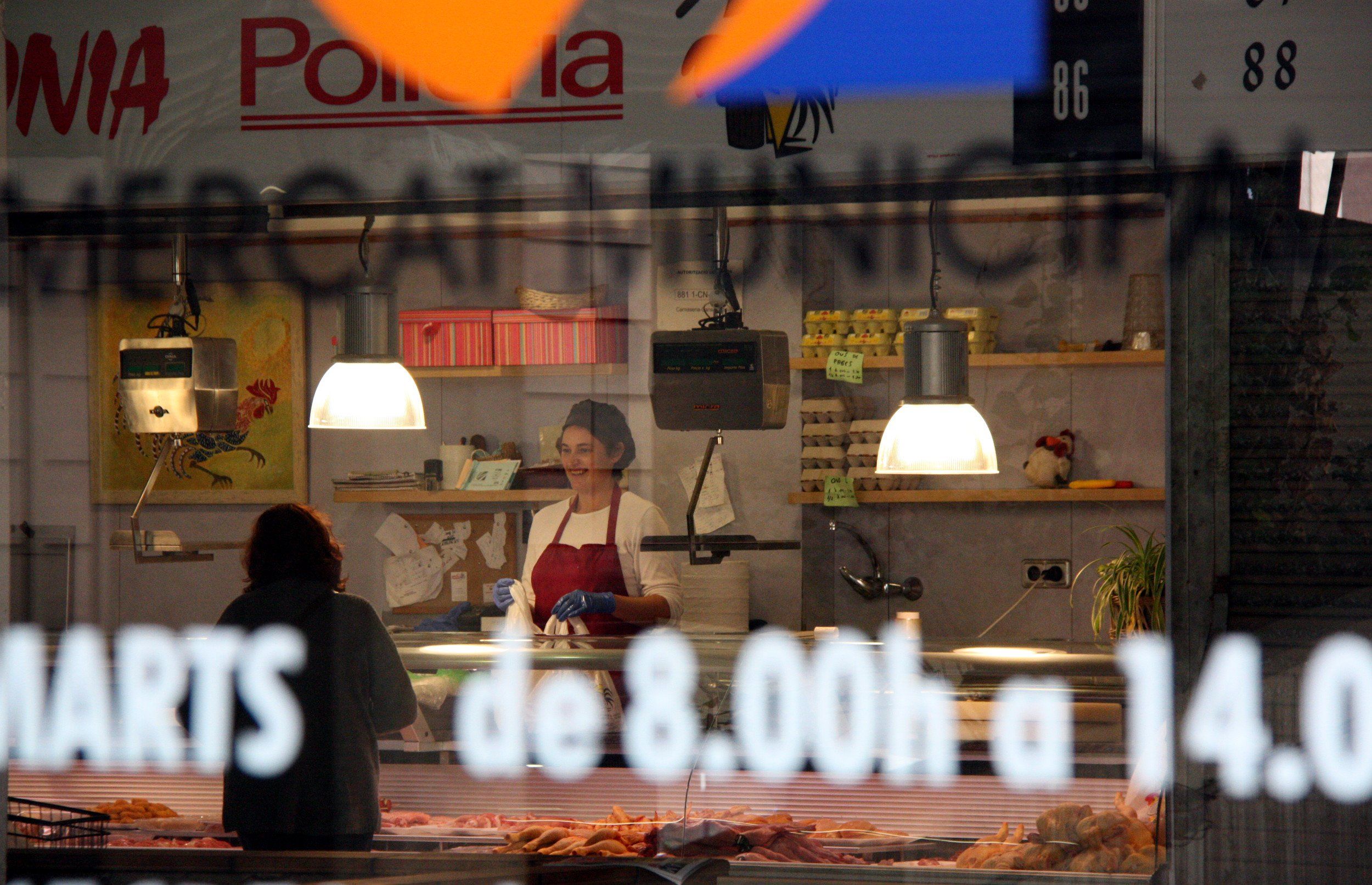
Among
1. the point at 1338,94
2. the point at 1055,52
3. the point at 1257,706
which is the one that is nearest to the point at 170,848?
the point at 1257,706

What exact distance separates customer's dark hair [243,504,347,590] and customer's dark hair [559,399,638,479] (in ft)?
1.99

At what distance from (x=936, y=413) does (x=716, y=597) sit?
0.66 metres

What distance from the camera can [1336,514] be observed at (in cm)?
259

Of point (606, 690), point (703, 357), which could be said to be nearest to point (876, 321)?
point (703, 357)

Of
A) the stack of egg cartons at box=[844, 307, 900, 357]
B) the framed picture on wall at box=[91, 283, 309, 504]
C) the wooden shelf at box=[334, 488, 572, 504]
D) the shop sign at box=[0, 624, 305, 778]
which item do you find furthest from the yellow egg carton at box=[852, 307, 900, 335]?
the shop sign at box=[0, 624, 305, 778]

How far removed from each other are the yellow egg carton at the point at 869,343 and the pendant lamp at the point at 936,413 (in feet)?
0.45

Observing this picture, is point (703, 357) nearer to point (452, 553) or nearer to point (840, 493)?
point (840, 493)

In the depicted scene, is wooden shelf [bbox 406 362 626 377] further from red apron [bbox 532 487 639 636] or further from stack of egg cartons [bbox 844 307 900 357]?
stack of egg cartons [bbox 844 307 900 357]

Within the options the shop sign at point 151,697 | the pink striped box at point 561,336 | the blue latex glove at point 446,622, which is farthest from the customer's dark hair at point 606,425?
the shop sign at point 151,697

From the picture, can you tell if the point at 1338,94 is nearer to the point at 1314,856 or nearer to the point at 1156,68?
the point at 1156,68

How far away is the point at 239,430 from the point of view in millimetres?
3057

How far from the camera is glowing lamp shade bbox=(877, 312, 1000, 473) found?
2.90 metres

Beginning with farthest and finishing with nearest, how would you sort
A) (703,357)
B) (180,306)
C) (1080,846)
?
(180,306) < (703,357) < (1080,846)

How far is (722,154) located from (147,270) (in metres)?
1.40
